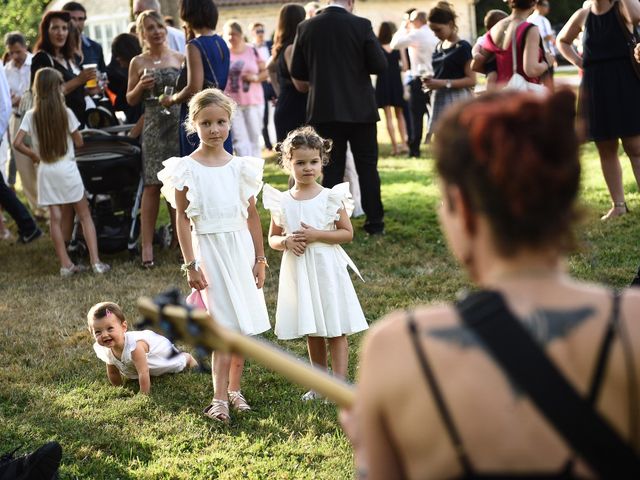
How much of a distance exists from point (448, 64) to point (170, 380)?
5.70m

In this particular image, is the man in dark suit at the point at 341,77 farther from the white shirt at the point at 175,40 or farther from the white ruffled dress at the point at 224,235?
the white ruffled dress at the point at 224,235

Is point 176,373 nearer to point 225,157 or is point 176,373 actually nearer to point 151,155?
point 225,157

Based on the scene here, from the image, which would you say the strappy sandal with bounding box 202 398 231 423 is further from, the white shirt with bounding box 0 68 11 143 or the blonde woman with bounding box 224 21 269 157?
the blonde woman with bounding box 224 21 269 157

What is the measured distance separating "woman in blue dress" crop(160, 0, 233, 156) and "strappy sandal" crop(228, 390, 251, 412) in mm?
2898

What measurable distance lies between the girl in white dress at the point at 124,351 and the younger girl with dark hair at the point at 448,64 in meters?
5.12

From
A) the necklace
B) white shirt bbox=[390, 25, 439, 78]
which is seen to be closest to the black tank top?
the necklace

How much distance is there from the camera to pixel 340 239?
542cm

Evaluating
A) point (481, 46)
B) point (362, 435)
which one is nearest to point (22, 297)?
point (481, 46)

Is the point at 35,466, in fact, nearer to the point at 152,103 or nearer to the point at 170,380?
the point at 170,380

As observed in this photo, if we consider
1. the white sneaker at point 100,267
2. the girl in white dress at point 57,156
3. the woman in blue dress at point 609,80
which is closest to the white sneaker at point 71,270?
the girl in white dress at point 57,156

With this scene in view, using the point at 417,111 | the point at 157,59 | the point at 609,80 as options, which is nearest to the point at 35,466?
the point at 157,59

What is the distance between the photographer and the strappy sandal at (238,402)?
17.7ft

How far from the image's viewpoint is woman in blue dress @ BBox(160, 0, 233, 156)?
7949 millimetres

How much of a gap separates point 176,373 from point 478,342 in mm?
4693
